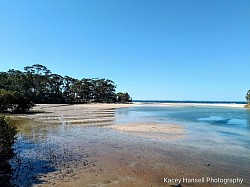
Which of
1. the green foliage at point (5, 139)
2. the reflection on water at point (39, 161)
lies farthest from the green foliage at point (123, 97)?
the green foliage at point (5, 139)

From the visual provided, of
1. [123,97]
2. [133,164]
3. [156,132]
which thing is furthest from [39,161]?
[123,97]

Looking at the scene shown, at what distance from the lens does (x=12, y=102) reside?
134 ft

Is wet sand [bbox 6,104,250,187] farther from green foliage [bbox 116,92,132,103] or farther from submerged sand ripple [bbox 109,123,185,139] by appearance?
green foliage [bbox 116,92,132,103]

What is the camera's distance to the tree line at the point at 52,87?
88.9 m

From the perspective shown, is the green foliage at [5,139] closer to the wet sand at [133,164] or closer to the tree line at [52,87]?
the wet sand at [133,164]

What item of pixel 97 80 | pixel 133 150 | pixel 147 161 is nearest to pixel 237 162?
pixel 147 161

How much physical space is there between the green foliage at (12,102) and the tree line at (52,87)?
92.4 feet

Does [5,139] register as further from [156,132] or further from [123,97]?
[123,97]

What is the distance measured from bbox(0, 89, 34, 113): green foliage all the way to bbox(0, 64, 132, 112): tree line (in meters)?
28.2

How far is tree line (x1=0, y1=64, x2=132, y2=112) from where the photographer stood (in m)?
88.9

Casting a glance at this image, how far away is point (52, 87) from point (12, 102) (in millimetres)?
63379

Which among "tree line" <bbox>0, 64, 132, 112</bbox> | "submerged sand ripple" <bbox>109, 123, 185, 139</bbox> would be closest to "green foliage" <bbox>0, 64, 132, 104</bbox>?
"tree line" <bbox>0, 64, 132, 112</bbox>

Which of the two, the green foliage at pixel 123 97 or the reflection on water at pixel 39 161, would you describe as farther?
the green foliage at pixel 123 97

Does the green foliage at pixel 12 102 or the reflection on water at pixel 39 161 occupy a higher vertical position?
the green foliage at pixel 12 102
